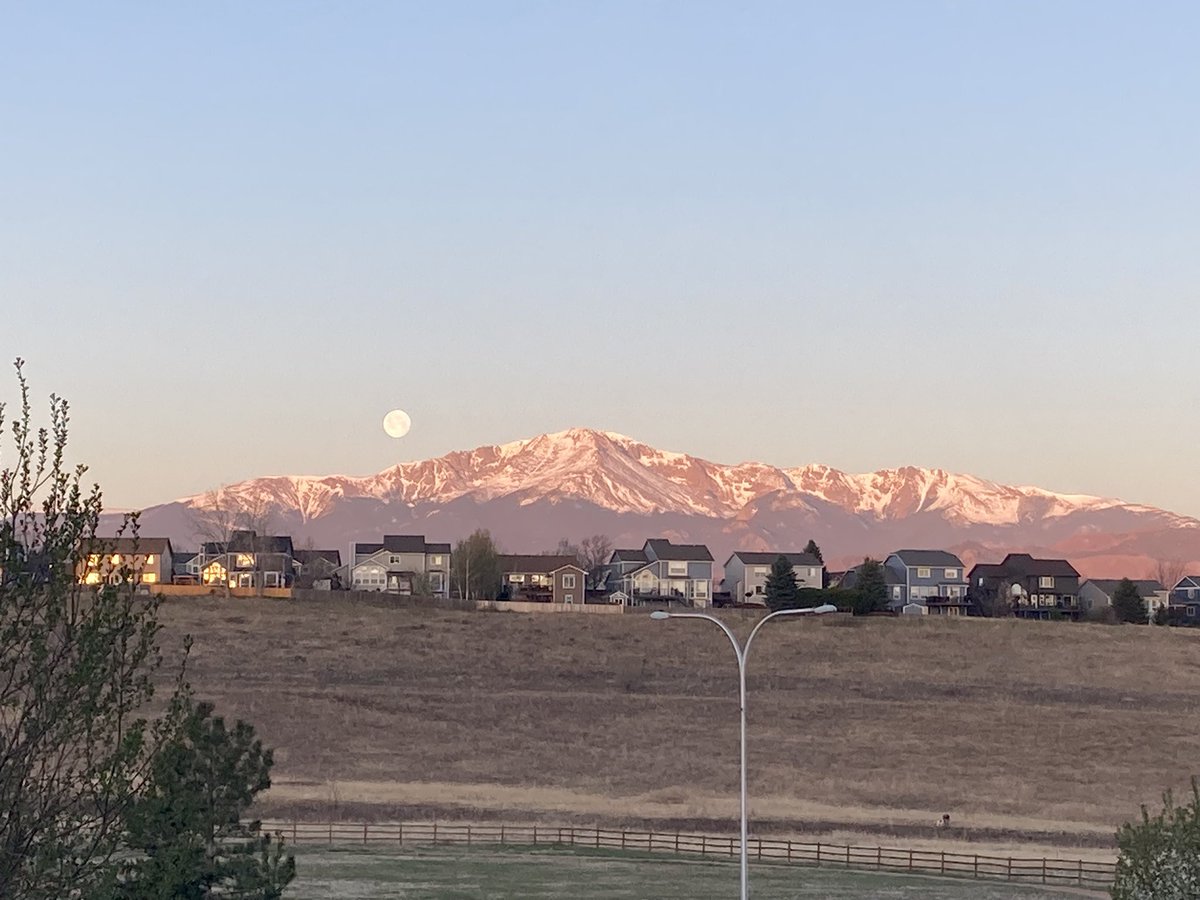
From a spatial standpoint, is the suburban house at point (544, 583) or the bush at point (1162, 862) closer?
the bush at point (1162, 862)

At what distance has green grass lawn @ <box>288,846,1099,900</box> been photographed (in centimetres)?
5278

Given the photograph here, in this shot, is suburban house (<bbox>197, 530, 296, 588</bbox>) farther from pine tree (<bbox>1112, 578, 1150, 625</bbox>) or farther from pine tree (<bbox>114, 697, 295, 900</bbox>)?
pine tree (<bbox>114, 697, 295, 900</bbox>)

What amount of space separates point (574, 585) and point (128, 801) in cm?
17765

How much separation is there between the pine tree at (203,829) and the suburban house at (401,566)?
155828 mm

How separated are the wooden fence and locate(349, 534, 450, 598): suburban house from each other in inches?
4676

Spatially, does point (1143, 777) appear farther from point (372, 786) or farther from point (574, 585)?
point (574, 585)

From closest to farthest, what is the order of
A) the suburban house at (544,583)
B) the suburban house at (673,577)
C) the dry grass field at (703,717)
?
1. the dry grass field at (703,717)
2. the suburban house at (544,583)
3. the suburban house at (673,577)

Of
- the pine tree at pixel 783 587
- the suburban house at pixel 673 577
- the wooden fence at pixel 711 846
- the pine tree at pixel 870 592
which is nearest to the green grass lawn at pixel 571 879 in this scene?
the wooden fence at pixel 711 846

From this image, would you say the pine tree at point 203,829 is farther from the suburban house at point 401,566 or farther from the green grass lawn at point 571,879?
the suburban house at point 401,566

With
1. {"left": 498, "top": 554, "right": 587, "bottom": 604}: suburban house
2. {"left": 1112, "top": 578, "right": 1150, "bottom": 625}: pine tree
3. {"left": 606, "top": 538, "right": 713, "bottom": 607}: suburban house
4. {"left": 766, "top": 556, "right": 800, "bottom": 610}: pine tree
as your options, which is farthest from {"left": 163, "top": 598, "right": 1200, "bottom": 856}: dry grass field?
{"left": 606, "top": 538, "right": 713, "bottom": 607}: suburban house

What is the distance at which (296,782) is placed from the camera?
78812 millimetres

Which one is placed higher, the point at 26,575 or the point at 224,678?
the point at 26,575

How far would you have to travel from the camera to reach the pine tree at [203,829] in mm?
31125

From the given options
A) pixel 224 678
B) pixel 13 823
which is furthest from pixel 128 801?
pixel 224 678
